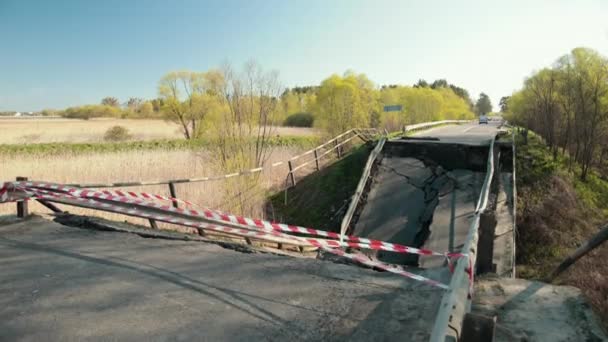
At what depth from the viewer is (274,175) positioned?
46.8 ft

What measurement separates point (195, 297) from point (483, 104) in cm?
13463

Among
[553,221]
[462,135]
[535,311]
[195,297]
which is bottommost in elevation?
[553,221]

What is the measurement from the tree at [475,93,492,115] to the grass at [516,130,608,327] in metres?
117

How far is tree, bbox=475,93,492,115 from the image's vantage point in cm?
12006

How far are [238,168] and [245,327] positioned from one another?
29.5ft

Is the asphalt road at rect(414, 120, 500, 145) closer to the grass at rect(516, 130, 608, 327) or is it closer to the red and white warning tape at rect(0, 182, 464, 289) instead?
the grass at rect(516, 130, 608, 327)

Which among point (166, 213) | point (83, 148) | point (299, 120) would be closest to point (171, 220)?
point (166, 213)

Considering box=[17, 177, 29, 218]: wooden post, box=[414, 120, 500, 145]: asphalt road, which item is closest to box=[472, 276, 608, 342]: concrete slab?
box=[17, 177, 29, 218]: wooden post

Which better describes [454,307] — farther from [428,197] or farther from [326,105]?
[326,105]

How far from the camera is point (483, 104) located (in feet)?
403

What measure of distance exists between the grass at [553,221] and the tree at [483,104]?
116801 millimetres

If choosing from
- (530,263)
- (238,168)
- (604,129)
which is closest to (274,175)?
(238,168)

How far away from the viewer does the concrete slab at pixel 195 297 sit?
3.11 m

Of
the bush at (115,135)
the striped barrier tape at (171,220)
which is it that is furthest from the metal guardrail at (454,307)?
the bush at (115,135)
